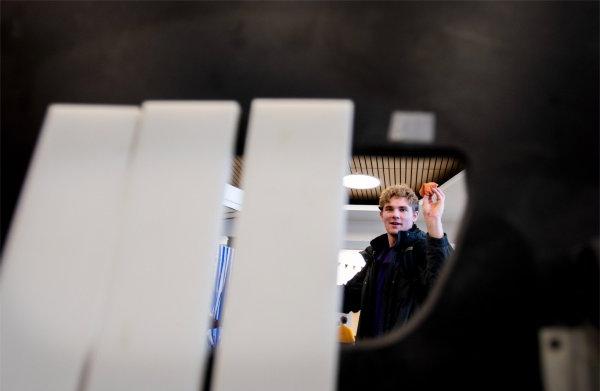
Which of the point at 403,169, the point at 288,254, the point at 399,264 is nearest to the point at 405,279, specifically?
the point at 399,264

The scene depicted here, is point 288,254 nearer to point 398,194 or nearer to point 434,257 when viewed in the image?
point 434,257

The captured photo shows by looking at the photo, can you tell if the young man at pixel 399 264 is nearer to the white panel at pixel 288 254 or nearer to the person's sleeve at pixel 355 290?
the person's sleeve at pixel 355 290

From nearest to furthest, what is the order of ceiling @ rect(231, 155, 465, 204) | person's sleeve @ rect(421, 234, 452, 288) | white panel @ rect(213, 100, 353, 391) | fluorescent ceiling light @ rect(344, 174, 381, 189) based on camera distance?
white panel @ rect(213, 100, 353, 391), person's sleeve @ rect(421, 234, 452, 288), ceiling @ rect(231, 155, 465, 204), fluorescent ceiling light @ rect(344, 174, 381, 189)

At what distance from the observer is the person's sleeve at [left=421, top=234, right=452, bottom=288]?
1061 mm

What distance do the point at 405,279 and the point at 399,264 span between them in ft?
0.19

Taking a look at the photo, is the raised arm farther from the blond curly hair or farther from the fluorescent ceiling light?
the fluorescent ceiling light

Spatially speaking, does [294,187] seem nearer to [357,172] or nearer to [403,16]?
[403,16]

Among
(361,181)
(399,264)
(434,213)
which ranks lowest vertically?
(399,264)

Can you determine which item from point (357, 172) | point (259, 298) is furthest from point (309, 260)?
point (357, 172)

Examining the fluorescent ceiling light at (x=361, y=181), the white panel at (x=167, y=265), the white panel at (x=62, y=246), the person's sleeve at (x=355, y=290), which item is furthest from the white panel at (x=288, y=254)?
the fluorescent ceiling light at (x=361, y=181)

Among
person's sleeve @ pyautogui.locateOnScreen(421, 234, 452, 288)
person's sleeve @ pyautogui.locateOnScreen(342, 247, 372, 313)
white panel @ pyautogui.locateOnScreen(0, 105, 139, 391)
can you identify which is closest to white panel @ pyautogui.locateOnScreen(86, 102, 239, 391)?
white panel @ pyautogui.locateOnScreen(0, 105, 139, 391)

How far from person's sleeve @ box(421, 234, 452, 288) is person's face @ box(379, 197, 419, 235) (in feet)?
0.87

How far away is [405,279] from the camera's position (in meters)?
1.22

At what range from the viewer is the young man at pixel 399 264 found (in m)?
1.12
